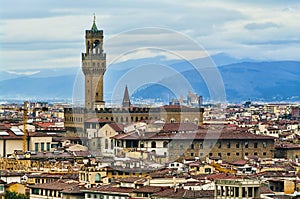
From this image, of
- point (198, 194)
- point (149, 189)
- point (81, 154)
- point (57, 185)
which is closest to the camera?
point (198, 194)

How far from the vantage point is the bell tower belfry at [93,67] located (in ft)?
316

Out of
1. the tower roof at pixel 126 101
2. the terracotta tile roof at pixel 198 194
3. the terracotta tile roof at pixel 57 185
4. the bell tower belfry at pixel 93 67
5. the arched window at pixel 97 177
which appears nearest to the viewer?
the terracotta tile roof at pixel 198 194

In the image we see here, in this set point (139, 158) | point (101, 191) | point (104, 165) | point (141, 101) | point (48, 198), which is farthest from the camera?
point (141, 101)

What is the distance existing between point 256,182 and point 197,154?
30.5m

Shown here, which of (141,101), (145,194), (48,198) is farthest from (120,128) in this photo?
(145,194)

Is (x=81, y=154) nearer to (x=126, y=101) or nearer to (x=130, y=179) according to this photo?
(x=130, y=179)

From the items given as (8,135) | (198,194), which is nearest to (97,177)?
(198,194)

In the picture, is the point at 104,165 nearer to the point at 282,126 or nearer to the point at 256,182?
the point at 256,182

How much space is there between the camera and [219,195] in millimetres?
37062

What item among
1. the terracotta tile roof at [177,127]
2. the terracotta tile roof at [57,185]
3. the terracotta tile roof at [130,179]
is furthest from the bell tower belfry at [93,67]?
the terracotta tile roof at [130,179]

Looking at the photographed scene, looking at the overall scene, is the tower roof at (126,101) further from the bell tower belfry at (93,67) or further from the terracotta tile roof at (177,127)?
the terracotta tile roof at (177,127)

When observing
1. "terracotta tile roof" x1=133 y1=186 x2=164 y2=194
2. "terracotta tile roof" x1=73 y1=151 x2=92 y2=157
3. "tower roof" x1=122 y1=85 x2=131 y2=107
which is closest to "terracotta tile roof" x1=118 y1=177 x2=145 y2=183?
"terracotta tile roof" x1=133 y1=186 x2=164 y2=194

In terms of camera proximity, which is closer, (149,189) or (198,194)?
(198,194)

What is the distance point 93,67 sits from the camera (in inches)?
3844
